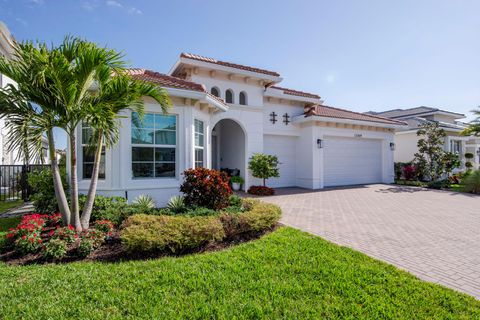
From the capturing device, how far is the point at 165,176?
8703 mm

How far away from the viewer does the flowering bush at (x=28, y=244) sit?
4.53 m

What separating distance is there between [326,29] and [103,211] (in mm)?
10984

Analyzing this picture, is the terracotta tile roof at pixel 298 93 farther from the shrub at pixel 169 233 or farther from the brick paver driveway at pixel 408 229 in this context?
the shrub at pixel 169 233

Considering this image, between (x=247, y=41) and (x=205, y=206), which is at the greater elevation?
(x=247, y=41)


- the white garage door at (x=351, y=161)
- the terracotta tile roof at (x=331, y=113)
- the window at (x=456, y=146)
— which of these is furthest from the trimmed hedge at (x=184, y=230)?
the window at (x=456, y=146)

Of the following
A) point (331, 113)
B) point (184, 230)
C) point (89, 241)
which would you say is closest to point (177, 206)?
point (184, 230)

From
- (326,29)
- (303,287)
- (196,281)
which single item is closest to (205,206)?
(196,281)

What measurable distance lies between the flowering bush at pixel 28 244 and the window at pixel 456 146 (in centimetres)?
2967

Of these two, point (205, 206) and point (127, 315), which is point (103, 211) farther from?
point (127, 315)

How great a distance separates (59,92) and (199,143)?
5426 millimetres

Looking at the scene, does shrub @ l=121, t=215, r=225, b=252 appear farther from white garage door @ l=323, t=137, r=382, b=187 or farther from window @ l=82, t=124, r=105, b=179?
white garage door @ l=323, t=137, r=382, b=187

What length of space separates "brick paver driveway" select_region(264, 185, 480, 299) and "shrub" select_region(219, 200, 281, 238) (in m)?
1.13

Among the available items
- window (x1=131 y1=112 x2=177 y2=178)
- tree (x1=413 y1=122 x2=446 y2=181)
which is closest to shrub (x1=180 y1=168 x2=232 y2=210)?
window (x1=131 y1=112 x2=177 y2=178)

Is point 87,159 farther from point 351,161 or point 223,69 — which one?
point 351,161
